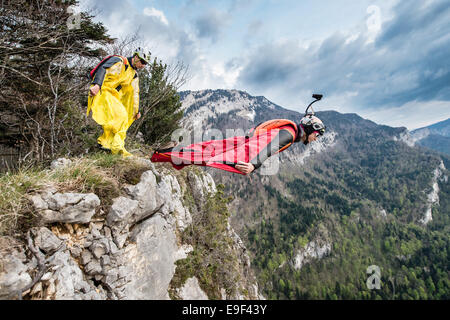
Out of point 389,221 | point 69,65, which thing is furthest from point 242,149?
point 389,221

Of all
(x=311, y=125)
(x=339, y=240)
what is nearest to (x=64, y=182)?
(x=311, y=125)

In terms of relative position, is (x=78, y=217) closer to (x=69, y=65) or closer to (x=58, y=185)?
(x=58, y=185)

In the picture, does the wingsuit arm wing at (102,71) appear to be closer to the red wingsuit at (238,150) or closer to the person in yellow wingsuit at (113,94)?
the person in yellow wingsuit at (113,94)

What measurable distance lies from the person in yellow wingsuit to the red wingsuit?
1.46m

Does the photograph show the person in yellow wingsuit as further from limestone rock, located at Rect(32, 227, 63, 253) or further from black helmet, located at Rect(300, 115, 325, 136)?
black helmet, located at Rect(300, 115, 325, 136)

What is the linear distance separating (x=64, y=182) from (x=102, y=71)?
2422 mm

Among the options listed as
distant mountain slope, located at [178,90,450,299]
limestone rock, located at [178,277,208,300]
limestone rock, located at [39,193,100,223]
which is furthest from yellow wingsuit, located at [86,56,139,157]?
distant mountain slope, located at [178,90,450,299]

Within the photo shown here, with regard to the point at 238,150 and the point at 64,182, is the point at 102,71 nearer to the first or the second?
the point at 64,182

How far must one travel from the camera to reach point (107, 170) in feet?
13.2

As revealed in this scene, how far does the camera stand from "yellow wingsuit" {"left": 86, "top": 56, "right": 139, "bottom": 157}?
436cm

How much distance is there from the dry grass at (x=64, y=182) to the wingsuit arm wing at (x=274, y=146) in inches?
102

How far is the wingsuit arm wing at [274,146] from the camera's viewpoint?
313 cm

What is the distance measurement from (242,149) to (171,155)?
1.29 m
